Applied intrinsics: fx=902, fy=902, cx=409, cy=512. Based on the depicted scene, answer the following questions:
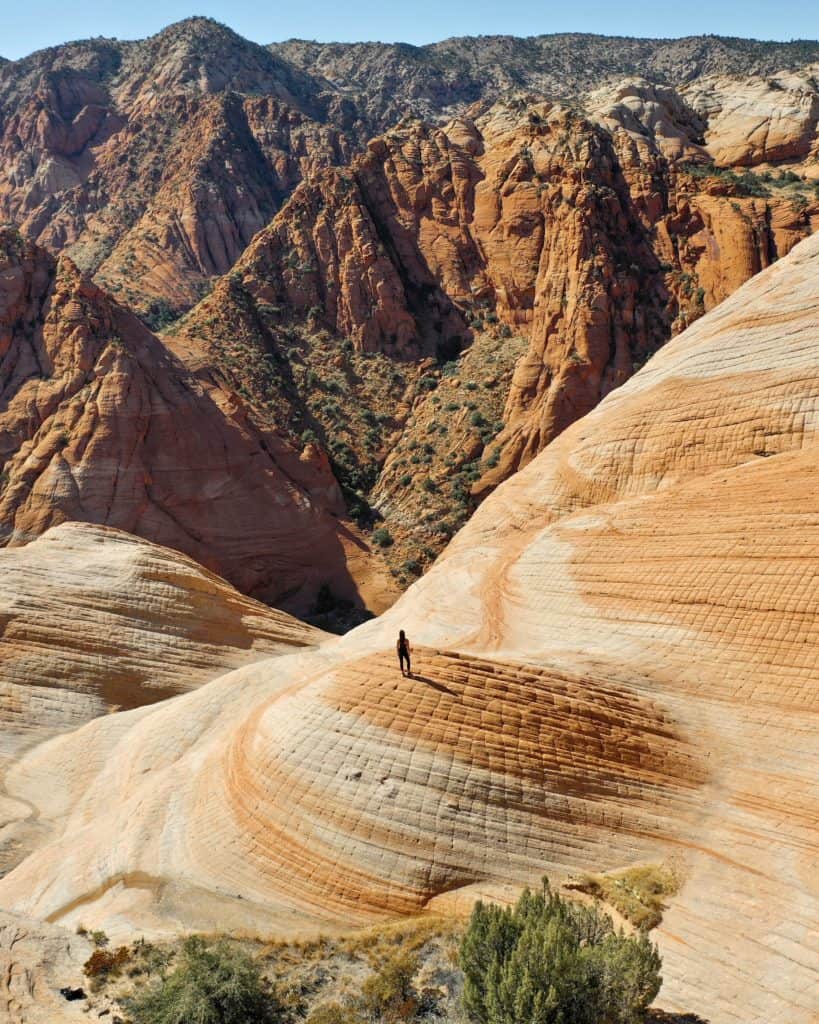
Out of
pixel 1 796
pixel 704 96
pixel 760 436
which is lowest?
pixel 1 796

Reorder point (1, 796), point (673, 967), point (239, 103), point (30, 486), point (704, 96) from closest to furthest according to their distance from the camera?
1. point (673, 967)
2. point (1, 796)
3. point (30, 486)
4. point (704, 96)
5. point (239, 103)

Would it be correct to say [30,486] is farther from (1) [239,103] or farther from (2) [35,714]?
(1) [239,103]

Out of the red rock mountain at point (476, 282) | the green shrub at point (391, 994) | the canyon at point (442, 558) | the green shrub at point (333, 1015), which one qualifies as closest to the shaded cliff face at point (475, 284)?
the red rock mountain at point (476, 282)

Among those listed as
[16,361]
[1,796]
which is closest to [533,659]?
[1,796]

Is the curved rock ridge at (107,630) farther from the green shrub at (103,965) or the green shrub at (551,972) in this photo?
the green shrub at (551,972)

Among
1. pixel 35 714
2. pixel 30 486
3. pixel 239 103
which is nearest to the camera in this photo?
pixel 35 714

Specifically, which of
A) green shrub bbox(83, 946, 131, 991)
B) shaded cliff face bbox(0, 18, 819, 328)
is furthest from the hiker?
shaded cliff face bbox(0, 18, 819, 328)

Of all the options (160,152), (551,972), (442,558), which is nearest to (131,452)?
(442,558)
